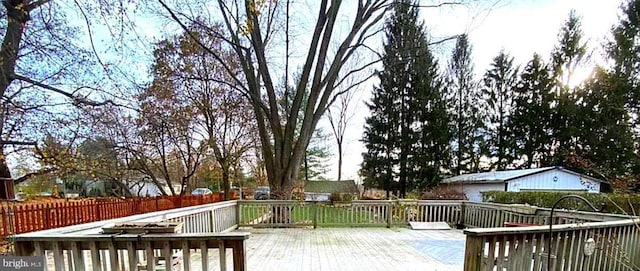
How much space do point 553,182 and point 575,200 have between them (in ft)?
22.6

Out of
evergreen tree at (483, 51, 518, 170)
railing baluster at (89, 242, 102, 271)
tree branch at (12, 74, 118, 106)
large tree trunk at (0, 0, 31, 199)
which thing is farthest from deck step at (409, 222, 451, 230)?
evergreen tree at (483, 51, 518, 170)

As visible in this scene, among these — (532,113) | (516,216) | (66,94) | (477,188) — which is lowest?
(516,216)

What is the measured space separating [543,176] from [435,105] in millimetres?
7009

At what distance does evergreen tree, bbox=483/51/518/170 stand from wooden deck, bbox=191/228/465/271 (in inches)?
519

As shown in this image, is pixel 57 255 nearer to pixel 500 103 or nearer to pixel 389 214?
pixel 389 214

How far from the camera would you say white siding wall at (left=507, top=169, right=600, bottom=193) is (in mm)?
11828

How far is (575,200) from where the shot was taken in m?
6.34

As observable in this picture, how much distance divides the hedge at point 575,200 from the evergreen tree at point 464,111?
27.0ft

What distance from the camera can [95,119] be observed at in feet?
29.3

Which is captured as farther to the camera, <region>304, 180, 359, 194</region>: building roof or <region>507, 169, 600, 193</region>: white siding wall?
<region>304, 180, 359, 194</region>: building roof

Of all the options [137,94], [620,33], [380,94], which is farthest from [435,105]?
[137,94]

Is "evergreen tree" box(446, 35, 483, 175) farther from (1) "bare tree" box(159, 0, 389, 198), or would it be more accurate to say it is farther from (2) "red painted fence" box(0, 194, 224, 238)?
(2) "red painted fence" box(0, 194, 224, 238)

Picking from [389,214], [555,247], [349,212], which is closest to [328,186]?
[349,212]

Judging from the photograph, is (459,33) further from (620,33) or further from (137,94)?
(137,94)
